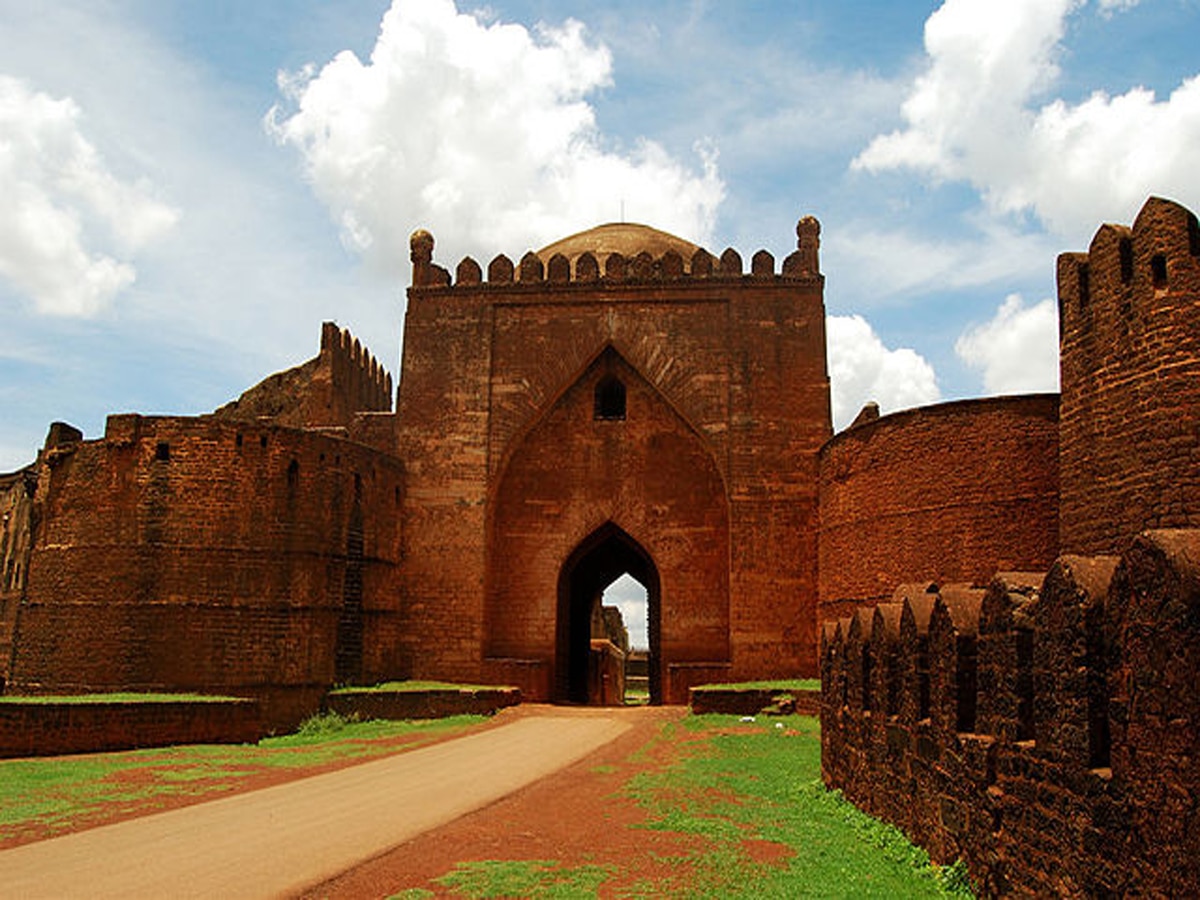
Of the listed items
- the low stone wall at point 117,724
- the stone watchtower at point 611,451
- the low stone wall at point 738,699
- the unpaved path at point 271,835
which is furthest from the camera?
the stone watchtower at point 611,451

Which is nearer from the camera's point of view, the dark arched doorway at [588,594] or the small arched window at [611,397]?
the dark arched doorway at [588,594]

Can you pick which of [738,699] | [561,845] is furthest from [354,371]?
[561,845]

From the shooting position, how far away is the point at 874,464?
16.7 m

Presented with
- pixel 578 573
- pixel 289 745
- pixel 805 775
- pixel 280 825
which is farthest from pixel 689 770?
pixel 578 573

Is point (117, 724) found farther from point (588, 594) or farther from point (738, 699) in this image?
point (588, 594)

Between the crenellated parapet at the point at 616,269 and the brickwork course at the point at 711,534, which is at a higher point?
the crenellated parapet at the point at 616,269

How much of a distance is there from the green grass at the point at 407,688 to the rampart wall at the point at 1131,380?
10415 millimetres

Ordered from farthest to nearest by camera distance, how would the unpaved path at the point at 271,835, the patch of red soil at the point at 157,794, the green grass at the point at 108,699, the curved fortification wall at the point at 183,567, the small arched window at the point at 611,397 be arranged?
1. the small arched window at the point at 611,397
2. the curved fortification wall at the point at 183,567
3. the green grass at the point at 108,699
4. the patch of red soil at the point at 157,794
5. the unpaved path at the point at 271,835

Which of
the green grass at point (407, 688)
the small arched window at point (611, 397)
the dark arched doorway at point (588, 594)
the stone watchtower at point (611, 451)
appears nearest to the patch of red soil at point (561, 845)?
the green grass at point (407, 688)

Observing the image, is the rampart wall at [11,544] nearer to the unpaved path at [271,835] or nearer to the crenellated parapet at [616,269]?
the crenellated parapet at [616,269]

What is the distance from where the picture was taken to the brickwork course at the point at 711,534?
14.6 ft

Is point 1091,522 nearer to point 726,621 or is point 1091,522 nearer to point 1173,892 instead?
point 1173,892

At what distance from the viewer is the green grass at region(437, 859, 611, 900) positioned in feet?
18.7

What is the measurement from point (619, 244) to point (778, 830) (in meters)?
17.8
